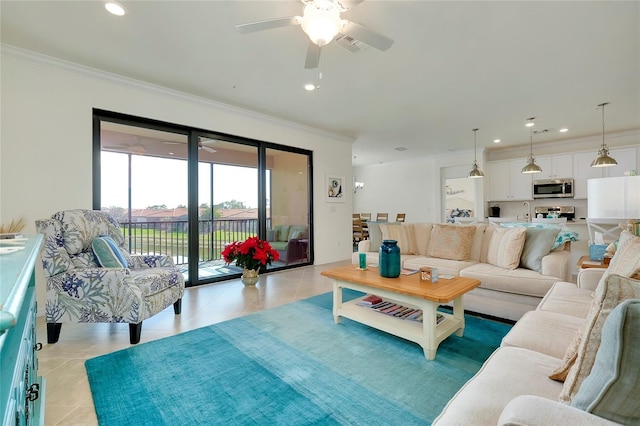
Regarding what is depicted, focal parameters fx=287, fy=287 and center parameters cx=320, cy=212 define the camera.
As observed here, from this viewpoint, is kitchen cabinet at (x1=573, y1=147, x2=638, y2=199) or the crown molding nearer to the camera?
the crown molding

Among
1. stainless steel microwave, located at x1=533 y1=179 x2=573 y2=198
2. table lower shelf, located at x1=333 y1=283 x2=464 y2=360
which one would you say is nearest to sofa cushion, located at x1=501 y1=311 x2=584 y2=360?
table lower shelf, located at x1=333 y1=283 x2=464 y2=360

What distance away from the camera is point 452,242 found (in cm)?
358

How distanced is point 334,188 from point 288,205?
113cm

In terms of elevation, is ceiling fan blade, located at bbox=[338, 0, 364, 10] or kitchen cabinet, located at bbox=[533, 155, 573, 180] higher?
ceiling fan blade, located at bbox=[338, 0, 364, 10]

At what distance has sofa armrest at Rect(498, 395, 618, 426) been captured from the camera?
0.65 meters

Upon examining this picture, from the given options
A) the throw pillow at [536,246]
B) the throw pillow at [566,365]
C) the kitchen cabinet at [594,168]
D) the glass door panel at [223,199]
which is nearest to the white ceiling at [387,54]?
the glass door panel at [223,199]

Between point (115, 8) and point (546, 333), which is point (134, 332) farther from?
point (546, 333)

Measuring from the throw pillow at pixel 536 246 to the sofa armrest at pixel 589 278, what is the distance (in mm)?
634

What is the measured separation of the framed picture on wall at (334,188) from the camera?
5.79m

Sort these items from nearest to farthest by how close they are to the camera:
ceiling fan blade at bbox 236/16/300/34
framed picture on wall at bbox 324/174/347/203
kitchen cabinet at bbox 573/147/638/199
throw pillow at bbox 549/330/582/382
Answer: throw pillow at bbox 549/330/582/382, ceiling fan blade at bbox 236/16/300/34, kitchen cabinet at bbox 573/147/638/199, framed picture on wall at bbox 324/174/347/203

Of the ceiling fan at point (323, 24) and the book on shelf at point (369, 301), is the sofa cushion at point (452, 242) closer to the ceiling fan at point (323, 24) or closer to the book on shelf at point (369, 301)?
the book on shelf at point (369, 301)

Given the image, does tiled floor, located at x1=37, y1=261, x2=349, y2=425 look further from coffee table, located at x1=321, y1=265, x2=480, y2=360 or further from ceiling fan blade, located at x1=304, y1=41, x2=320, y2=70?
ceiling fan blade, located at x1=304, y1=41, x2=320, y2=70

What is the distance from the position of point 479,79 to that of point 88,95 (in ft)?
14.8

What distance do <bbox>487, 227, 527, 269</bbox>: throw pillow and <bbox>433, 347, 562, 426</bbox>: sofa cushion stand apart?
2.03 metres
